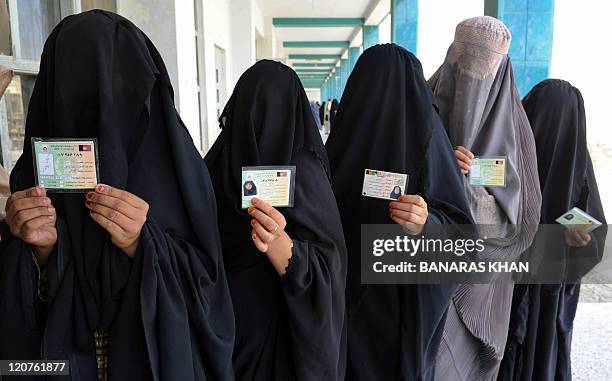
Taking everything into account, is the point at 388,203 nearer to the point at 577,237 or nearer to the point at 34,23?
the point at 577,237

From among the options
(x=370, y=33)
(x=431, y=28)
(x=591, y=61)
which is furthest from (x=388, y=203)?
(x=370, y=33)

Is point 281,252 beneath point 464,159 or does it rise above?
beneath

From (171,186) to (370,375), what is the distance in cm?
87

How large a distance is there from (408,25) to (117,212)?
8.53 metres

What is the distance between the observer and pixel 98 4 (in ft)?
10.5

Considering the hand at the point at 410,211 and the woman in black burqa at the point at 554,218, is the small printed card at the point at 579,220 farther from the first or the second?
the hand at the point at 410,211

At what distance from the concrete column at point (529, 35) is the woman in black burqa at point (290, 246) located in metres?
2.67

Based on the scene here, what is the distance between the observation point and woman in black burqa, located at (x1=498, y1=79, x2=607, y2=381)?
2.02 m

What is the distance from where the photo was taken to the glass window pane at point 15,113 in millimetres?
2064

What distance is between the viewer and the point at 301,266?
1.26 meters

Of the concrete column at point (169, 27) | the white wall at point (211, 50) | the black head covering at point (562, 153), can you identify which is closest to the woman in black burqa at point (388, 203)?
the black head covering at point (562, 153)

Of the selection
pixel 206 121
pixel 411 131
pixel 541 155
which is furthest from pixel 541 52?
pixel 206 121

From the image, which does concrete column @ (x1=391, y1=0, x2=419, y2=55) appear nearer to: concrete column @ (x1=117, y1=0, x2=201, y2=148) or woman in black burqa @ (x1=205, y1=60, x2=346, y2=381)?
concrete column @ (x1=117, y1=0, x2=201, y2=148)

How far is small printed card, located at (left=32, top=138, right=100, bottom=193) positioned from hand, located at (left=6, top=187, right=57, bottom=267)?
3 cm
